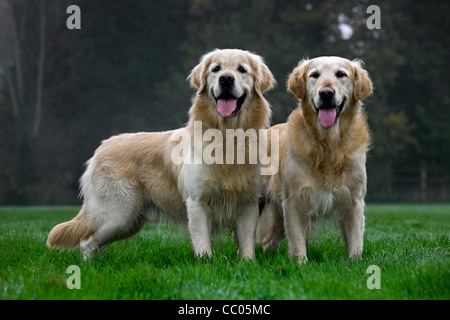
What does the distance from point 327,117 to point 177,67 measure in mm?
19618

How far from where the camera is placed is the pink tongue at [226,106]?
402 centimetres

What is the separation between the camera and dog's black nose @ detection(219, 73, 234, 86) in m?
3.93

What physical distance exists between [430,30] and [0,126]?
62.4ft

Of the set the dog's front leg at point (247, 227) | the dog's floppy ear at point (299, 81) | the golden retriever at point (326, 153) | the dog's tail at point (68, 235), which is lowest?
the dog's tail at point (68, 235)

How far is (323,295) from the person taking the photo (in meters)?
2.78

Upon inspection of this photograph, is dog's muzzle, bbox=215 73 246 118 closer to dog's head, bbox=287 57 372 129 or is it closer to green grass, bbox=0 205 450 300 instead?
dog's head, bbox=287 57 372 129

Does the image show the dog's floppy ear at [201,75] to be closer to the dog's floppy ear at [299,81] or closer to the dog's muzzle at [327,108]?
the dog's floppy ear at [299,81]

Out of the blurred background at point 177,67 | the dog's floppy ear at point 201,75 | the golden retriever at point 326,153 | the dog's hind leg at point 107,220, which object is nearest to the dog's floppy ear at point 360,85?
the golden retriever at point 326,153

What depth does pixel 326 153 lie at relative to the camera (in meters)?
3.95

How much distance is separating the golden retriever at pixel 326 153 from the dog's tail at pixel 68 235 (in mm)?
1842
